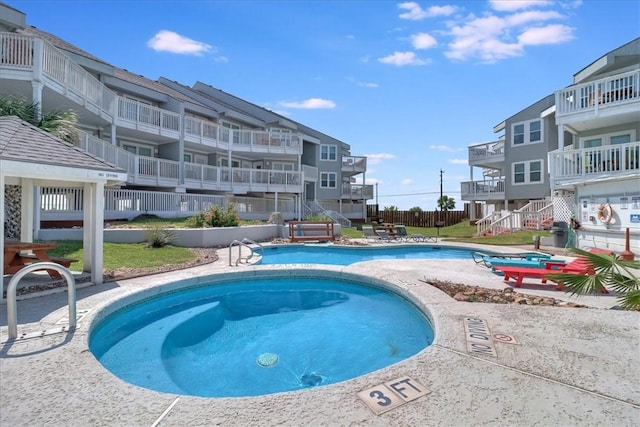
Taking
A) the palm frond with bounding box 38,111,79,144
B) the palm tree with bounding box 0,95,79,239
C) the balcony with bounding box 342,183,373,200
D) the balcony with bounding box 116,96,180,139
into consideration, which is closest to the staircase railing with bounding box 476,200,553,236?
the balcony with bounding box 342,183,373,200

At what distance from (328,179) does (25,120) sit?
2651 centimetres

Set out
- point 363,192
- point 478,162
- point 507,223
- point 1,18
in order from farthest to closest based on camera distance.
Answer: point 363,192 < point 478,162 < point 507,223 < point 1,18

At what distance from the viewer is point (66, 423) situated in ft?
8.41

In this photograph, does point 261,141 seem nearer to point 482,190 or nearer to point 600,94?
point 482,190

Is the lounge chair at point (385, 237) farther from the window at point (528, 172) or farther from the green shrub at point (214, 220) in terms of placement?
the window at point (528, 172)

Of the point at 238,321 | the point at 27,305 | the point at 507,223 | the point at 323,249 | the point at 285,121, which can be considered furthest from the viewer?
the point at 285,121

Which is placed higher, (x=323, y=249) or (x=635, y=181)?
(x=635, y=181)

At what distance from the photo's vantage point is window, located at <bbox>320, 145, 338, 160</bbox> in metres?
34.8

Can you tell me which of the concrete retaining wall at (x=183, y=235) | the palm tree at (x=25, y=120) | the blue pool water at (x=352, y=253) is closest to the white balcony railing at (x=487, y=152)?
the blue pool water at (x=352, y=253)

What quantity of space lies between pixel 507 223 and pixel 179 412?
23.1 m

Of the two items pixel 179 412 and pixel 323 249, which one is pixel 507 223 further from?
pixel 179 412

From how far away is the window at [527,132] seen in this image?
25452 mm

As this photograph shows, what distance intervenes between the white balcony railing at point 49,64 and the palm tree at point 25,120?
1867mm

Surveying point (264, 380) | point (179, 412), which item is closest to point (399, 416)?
point (179, 412)
